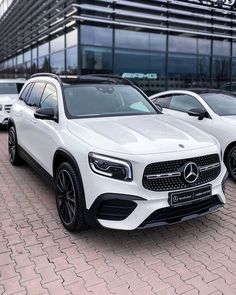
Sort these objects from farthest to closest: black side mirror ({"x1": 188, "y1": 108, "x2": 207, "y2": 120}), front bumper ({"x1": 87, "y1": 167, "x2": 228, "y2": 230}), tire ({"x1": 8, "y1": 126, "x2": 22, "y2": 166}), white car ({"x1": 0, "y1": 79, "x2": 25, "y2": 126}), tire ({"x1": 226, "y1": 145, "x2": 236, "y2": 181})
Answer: white car ({"x1": 0, "y1": 79, "x2": 25, "y2": 126}) < tire ({"x1": 8, "y1": 126, "x2": 22, "y2": 166}) < black side mirror ({"x1": 188, "y1": 108, "x2": 207, "y2": 120}) < tire ({"x1": 226, "y1": 145, "x2": 236, "y2": 181}) < front bumper ({"x1": 87, "y1": 167, "x2": 228, "y2": 230})

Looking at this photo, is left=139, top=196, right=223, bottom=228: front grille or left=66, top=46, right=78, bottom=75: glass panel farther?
left=66, top=46, right=78, bottom=75: glass panel

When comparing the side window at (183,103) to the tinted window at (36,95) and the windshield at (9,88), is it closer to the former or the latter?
the tinted window at (36,95)

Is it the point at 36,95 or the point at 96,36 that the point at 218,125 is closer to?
the point at 36,95

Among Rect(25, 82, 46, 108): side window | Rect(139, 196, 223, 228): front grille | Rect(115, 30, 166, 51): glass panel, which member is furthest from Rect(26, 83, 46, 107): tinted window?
Rect(115, 30, 166, 51): glass panel

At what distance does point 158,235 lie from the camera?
4.05 m

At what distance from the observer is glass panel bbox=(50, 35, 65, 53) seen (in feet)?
52.8

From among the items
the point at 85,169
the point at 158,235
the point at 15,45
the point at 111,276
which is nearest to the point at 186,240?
the point at 158,235

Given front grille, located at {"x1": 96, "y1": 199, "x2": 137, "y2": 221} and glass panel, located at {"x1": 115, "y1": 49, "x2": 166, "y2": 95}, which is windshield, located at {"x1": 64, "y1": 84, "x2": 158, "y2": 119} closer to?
front grille, located at {"x1": 96, "y1": 199, "x2": 137, "y2": 221}

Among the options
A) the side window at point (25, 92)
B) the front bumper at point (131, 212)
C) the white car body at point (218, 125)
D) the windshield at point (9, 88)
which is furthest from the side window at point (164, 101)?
the windshield at point (9, 88)

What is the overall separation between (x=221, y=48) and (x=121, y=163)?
1655 centimetres

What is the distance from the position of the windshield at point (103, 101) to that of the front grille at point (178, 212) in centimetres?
167

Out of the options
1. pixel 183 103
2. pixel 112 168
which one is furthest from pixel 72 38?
pixel 112 168

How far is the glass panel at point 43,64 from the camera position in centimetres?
1866

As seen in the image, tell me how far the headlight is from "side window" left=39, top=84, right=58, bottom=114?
1.40m
